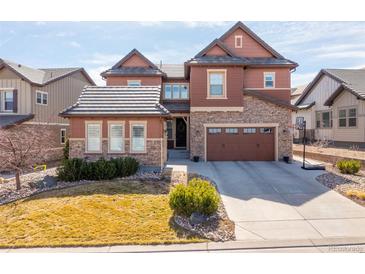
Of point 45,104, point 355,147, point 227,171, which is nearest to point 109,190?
point 227,171

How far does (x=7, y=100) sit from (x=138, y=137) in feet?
39.8

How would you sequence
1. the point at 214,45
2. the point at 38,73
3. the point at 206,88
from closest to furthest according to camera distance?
the point at 206,88 → the point at 214,45 → the point at 38,73

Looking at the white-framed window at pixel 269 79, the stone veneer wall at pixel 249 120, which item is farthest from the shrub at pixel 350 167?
the white-framed window at pixel 269 79

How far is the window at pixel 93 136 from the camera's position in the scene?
45.8ft

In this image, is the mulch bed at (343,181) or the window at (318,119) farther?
the window at (318,119)

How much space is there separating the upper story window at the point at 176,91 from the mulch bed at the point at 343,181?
12.3 meters

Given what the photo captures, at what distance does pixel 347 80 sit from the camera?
23359mm

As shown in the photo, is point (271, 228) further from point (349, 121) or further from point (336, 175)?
point (349, 121)

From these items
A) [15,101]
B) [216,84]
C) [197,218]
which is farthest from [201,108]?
[15,101]

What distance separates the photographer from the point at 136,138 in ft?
45.6

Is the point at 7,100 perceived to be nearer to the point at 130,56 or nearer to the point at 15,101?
the point at 15,101

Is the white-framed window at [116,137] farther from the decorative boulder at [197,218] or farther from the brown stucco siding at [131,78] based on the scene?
the brown stucco siding at [131,78]

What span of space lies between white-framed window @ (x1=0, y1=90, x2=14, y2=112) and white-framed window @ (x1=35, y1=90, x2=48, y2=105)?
63.5 inches

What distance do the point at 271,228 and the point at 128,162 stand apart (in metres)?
7.55
